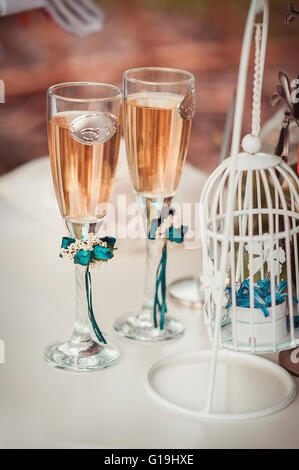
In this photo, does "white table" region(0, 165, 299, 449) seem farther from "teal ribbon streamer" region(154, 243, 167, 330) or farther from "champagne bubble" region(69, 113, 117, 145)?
"champagne bubble" region(69, 113, 117, 145)

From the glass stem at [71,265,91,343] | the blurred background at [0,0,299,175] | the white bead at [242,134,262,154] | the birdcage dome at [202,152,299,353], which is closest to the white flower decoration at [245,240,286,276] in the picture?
the birdcage dome at [202,152,299,353]

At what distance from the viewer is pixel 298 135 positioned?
3.73 ft

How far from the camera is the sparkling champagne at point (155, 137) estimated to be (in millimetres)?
820

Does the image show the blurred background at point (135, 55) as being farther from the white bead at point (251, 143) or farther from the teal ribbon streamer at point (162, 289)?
the white bead at point (251, 143)

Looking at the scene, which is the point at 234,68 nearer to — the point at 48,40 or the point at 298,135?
the point at 48,40

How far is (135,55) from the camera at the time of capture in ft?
6.98

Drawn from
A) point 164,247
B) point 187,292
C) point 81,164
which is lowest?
point 187,292

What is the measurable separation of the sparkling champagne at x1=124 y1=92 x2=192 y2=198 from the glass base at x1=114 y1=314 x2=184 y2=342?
19 centimetres

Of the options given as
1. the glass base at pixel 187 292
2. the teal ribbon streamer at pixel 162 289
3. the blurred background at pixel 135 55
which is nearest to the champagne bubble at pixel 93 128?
the teal ribbon streamer at pixel 162 289

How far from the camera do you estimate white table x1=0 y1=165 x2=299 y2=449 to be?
67 cm

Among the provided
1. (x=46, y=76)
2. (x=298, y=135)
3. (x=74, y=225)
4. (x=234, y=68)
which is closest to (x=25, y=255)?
(x=74, y=225)

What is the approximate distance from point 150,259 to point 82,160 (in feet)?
0.72

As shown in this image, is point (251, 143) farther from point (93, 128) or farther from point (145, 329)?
point (145, 329)

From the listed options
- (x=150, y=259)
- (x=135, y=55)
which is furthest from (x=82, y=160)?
(x=135, y=55)
